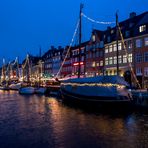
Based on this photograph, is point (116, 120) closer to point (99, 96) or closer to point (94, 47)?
point (99, 96)

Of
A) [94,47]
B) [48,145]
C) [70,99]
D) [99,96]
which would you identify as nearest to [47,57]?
[94,47]

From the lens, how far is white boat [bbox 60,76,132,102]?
125 ft

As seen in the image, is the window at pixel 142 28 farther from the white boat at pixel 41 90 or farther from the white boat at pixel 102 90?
the white boat at pixel 102 90

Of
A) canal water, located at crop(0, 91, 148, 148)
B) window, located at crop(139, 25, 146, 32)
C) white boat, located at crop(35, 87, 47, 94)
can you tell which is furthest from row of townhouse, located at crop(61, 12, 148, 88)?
canal water, located at crop(0, 91, 148, 148)

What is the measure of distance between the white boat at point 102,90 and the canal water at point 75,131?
3.15 m

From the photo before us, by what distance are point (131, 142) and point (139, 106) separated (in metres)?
17.4

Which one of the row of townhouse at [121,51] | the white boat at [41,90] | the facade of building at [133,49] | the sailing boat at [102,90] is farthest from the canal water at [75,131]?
A: the white boat at [41,90]

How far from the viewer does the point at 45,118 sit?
1321 inches

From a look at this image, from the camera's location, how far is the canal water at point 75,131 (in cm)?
2148

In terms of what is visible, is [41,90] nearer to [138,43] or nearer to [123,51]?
[123,51]

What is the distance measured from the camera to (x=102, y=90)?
39.9 meters

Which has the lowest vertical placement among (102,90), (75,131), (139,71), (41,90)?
(75,131)

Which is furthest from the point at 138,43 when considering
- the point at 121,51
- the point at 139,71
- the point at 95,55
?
the point at 95,55

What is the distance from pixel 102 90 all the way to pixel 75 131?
1485 cm
